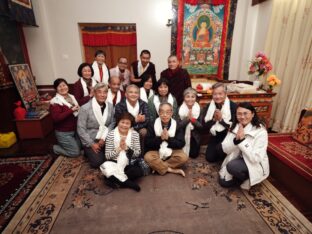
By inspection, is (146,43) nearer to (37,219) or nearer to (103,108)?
(103,108)

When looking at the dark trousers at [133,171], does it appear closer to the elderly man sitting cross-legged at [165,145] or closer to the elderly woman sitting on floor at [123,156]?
the elderly woman sitting on floor at [123,156]

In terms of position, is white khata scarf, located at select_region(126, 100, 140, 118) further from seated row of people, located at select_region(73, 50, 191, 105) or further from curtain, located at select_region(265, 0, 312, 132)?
curtain, located at select_region(265, 0, 312, 132)

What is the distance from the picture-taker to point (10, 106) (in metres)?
3.22

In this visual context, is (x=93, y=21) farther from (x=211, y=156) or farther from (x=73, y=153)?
(x=211, y=156)

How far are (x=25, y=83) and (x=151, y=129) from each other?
9.31 feet

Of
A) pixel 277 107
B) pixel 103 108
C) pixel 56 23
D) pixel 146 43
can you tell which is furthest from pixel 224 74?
pixel 56 23

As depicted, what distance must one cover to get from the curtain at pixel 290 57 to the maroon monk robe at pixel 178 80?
5.97ft

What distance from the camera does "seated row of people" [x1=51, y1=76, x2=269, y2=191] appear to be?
1912mm

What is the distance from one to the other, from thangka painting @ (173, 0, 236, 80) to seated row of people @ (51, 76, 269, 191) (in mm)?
2055

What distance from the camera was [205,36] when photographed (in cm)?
428

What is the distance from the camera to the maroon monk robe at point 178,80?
118 inches

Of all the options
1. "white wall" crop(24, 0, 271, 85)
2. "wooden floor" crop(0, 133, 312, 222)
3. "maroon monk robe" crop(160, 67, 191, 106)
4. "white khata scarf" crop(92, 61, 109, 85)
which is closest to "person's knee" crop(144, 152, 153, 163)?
"maroon monk robe" crop(160, 67, 191, 106)

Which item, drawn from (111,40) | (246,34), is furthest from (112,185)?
(246,34)

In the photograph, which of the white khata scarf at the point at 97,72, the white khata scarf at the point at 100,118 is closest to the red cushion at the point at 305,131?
the white khata scarf at the point at 100,118
